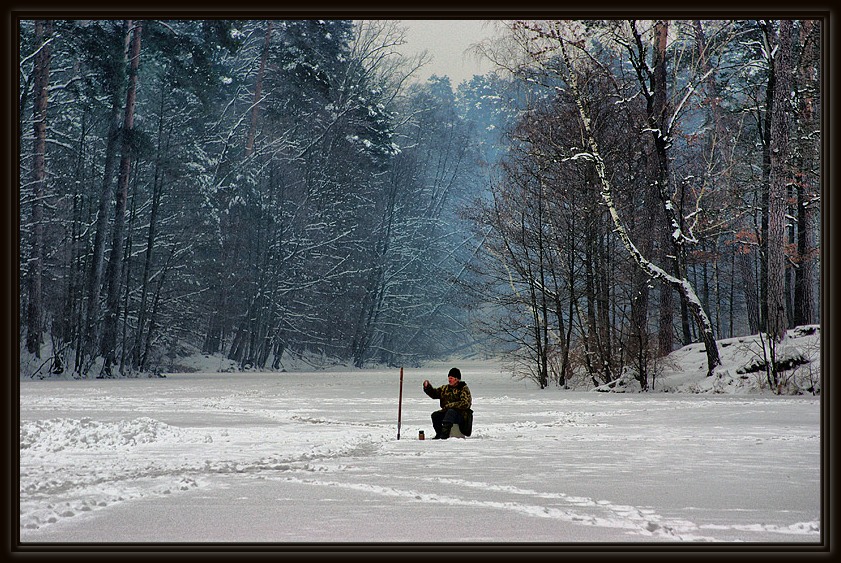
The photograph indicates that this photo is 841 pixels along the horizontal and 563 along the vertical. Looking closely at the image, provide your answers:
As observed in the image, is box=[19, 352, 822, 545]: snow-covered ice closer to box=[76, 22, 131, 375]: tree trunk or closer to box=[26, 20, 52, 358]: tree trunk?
box=[26, 20, 52, 358]: tree trunk

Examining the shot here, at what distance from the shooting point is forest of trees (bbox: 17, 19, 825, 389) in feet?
81.3

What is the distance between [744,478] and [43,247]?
1103 inches

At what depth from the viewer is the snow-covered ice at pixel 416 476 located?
20.9 feet

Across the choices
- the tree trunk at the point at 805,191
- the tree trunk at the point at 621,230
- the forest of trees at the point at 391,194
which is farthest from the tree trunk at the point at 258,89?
the tree trunk at the point at 805,191

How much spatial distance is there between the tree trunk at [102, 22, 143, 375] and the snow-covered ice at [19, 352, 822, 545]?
1585cm

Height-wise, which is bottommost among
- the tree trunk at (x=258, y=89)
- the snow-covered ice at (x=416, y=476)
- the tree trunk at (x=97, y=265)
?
the snow-covered ice at (x=416, y=476)

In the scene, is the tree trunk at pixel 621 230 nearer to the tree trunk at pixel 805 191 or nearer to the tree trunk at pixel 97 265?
the tree trunk at pixel 805 191

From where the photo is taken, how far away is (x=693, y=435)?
43.7ft

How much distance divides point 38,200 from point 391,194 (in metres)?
26.9

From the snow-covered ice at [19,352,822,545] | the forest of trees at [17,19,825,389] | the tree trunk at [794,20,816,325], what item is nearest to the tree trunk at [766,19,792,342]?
the forest of trees at [17,19,825,389]

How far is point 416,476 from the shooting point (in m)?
9.23

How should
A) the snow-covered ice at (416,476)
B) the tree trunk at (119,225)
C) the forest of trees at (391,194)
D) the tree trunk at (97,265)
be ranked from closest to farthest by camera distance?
the snow-covered ice at (416,476) → the forest of trees at (391,194) → the tree trunk at (97,265) → the tree trunk at (119,225)

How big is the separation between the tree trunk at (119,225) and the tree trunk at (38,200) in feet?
Answer: 8.00

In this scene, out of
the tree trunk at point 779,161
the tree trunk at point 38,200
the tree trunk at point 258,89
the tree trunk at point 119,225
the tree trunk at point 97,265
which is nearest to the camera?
the tree trunk at point 779,161
